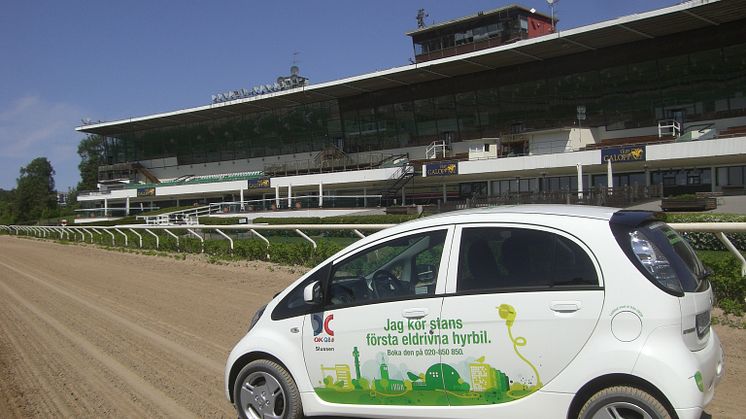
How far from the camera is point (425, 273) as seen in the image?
4578mm

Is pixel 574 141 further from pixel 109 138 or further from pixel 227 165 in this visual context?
pixel 109 138

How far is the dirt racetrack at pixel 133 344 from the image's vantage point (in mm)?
5828

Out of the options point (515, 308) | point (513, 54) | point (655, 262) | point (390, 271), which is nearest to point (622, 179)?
point (513, 54)

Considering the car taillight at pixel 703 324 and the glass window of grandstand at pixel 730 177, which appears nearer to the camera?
the car taillight at pixel 703 324

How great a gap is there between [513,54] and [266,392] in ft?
146

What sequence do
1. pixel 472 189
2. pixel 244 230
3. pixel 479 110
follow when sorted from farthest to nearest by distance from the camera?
pixel 479 110
pixel 472 189
pixel 244 230

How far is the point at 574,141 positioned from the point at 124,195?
167 ft

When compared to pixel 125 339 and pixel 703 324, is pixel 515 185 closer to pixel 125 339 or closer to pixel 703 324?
pixel 125 339

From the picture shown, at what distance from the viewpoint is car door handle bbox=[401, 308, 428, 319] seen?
4359 millimetres

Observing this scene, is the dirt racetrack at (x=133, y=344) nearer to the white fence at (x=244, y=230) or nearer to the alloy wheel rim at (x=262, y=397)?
the alloy wheel rim at (x=262, y=397)

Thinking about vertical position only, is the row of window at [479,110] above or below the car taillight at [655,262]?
above

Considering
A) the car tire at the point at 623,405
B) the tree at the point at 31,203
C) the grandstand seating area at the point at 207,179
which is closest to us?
the car tire at the point at 623,405

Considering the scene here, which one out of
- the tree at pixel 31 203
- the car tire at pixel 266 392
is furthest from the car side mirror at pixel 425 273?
the tree at pixel 31 203

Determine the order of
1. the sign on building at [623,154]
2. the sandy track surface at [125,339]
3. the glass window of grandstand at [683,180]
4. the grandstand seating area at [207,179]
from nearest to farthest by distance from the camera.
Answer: the sandy track surface at [125,339] → the sign on building at [623,154] → the glass window of grandstand at [683,180] → the grandstand seating area at [207,179]
